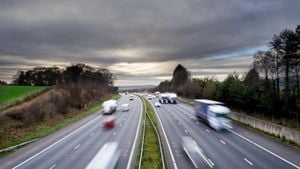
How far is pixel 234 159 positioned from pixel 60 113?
4563 cm

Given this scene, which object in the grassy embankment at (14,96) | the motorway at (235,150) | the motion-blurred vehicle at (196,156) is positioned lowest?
the motorway at (235,150)

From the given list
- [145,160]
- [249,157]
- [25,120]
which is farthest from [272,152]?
[25,120]

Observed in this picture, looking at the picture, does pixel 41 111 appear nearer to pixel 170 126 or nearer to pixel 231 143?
pixel 170 126

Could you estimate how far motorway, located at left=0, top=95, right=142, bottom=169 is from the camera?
24938mm

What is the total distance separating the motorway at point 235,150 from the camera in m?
23.4

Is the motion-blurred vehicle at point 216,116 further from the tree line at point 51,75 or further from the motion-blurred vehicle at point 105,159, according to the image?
the tree line at point 51,75

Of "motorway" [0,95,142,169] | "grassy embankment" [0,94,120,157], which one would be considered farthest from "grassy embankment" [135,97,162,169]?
"grassy embankment" [0,94,120,157]

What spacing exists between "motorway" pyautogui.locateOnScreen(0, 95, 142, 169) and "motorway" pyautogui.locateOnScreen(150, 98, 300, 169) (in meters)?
3.92

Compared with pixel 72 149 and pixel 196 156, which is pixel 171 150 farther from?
pixel 72 149

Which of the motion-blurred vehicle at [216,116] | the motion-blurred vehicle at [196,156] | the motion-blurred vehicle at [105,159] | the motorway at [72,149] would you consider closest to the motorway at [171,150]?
the motorway at [72,149]

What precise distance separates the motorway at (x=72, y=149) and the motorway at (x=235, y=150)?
3.92 m

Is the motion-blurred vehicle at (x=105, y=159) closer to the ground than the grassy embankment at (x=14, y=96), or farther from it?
closer to the ground

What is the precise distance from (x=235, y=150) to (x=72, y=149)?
15.8m

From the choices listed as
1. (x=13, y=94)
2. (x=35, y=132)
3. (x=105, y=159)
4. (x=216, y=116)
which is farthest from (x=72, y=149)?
(x=13, y=94)
